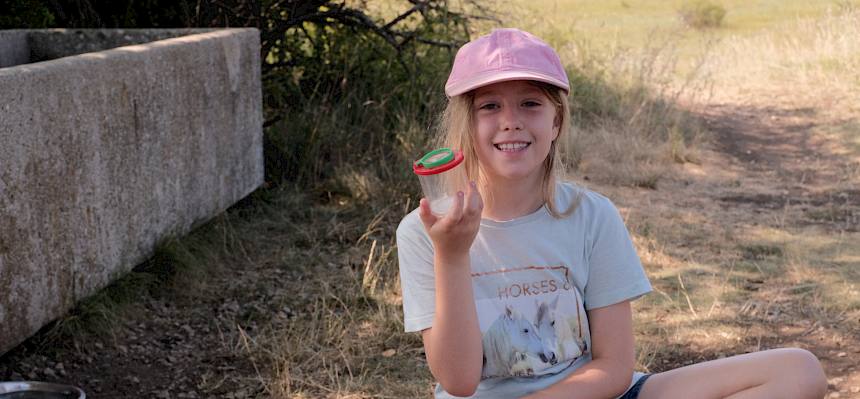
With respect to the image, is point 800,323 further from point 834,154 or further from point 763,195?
point 834,154

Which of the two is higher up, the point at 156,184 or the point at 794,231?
the point at 156,184

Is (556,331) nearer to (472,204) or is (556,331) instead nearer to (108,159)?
(472,204)

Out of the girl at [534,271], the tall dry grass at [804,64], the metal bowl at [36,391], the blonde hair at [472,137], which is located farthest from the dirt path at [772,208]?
the metal bowl at [36,391]

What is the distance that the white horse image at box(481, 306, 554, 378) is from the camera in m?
2.12

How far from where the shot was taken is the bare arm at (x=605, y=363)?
84.0 inches

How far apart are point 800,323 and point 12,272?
2.82 meters

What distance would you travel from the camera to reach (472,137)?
86.6 inches

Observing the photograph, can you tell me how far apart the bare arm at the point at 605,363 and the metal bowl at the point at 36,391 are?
57.2 inches

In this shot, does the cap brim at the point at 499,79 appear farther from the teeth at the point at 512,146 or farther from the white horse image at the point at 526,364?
the white horse image at the point at 526,364

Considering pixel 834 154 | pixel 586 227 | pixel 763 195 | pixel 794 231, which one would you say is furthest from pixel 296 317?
pixel 834 154

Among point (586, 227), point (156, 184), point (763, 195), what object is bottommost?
point (763, 195)

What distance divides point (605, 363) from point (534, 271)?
0.78 ft

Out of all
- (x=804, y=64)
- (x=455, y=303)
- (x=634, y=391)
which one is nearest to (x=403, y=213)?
(x=634, y=391)

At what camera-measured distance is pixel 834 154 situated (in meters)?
7.51
